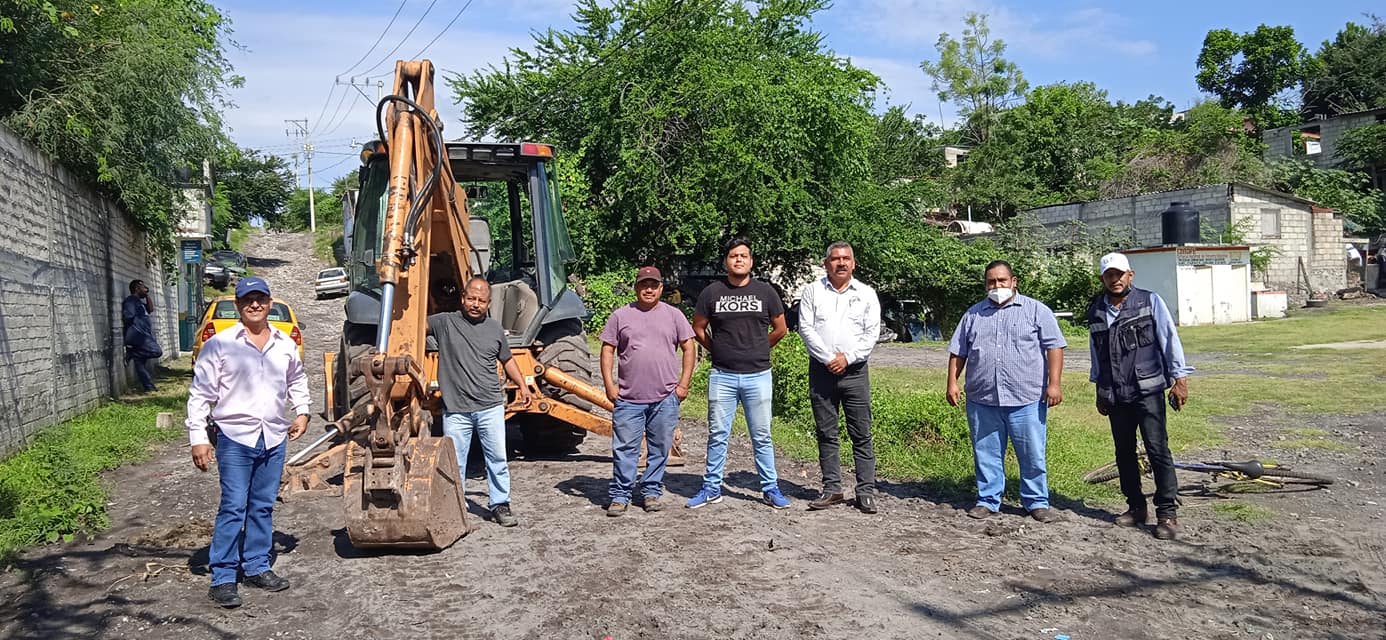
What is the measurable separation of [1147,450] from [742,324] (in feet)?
9.06

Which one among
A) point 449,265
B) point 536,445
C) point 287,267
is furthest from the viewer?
point 287,267

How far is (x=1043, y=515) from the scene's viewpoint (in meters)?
6.80

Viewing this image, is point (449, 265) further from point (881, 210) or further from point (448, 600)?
point (881, 210)

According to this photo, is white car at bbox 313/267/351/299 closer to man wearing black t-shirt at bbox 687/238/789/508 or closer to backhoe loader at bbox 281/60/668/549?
backhoe loader at bbox 281/60/668/549

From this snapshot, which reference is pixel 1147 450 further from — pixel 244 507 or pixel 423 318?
pixel 244 507

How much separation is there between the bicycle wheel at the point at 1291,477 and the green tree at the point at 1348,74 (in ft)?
202

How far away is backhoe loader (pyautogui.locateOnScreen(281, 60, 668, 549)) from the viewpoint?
600 cm

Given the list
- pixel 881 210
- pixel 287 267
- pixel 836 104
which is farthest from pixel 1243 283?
pixel 287 267

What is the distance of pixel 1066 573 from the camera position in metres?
5.61

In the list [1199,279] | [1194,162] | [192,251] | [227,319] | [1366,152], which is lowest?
[1199,279]

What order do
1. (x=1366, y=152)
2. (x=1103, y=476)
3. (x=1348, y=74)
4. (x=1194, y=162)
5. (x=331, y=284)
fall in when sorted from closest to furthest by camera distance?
(x=1103, y=476)
(x=331, y=284)
(x=1366, y=152)
(x=1194, y=162)
(x=1348, y=74)

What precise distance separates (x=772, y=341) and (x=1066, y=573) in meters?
2.74

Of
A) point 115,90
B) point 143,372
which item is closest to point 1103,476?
point 115,90

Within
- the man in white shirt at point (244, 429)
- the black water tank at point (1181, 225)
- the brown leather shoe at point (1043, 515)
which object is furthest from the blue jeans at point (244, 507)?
the black water tank at point (1181, 225)
